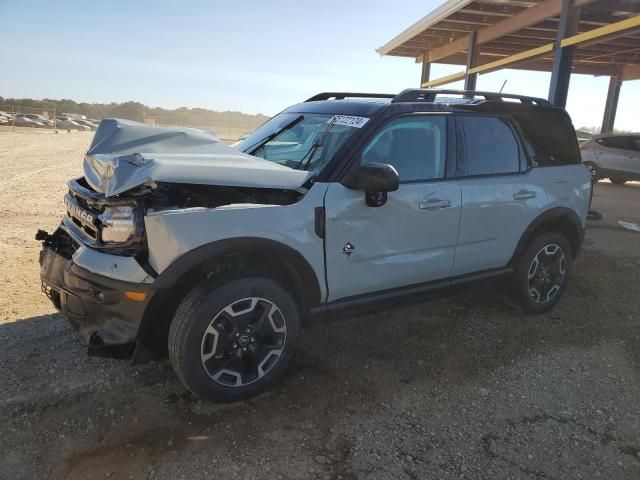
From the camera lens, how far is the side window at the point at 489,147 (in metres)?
3.73

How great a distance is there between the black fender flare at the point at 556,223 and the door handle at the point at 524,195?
0.72 feet

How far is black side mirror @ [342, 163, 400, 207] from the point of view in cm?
290

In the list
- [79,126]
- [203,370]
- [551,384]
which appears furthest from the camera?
[79,126]

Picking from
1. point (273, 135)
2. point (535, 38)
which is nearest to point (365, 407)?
point (273, 135)

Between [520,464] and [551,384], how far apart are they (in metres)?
1.00

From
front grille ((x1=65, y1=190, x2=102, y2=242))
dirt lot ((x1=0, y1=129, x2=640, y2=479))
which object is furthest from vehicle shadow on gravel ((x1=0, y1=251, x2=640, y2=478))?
front grille ((x1=65, y1=190, x2=102, y2=242))

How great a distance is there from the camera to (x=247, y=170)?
9.32ft

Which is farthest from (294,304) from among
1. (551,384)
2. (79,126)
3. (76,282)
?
(79,126)

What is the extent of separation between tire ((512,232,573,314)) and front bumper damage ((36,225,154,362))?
320 cm

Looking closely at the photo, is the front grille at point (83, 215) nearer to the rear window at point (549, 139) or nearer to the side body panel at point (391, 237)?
the side body panel at point (391, 237)

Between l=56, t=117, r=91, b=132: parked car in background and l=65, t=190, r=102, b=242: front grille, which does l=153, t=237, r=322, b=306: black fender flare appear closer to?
l=65, t=190, r=102, b=242: front grille

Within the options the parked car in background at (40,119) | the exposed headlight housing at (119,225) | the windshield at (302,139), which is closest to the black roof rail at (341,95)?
the windshield at (302,139)

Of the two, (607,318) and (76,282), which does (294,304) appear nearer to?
(76,282)

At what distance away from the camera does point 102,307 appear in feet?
8.41
